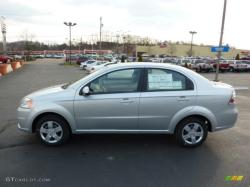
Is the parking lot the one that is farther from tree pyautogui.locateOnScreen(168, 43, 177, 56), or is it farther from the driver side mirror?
tree pyautogui.locateOnScreen(168, 43, 177, 56)

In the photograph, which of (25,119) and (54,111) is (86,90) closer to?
(54,111)

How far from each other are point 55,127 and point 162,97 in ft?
6.91

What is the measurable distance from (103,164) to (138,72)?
177 centimetres

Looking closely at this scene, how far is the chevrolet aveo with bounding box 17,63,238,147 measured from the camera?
4164 mm

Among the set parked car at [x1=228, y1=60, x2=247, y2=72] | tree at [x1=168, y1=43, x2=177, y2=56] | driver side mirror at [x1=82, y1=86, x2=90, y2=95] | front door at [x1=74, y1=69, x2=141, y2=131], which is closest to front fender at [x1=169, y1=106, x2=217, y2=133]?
front door at [x1=74, y1=69, x2=141, y2=131]

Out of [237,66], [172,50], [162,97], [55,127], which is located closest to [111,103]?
[162,97]

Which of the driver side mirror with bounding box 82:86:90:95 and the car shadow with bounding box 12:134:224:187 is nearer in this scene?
the car shadow with bounding box 12:134:224:187

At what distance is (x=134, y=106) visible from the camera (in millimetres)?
4176

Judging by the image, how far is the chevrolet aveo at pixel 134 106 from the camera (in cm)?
416

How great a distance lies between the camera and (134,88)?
4223 millimetres

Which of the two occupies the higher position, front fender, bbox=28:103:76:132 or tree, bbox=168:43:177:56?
tree, bbox=168:43:177:56

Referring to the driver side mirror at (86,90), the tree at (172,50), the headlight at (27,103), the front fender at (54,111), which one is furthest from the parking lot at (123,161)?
the tree at (172,50)

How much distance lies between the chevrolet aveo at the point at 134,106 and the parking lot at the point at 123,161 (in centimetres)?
34

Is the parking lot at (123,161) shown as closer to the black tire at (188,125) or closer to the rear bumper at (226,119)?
the black tire at (188,125)
